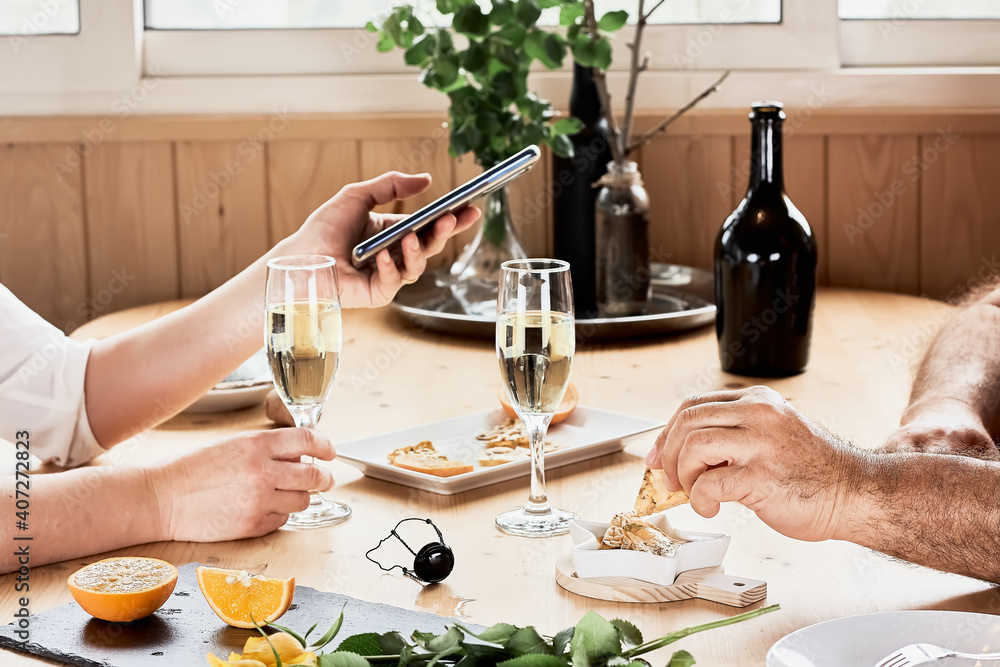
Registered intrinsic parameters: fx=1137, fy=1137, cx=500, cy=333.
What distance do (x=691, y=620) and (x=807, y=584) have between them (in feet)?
0.37

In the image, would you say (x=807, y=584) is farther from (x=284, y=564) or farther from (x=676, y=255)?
(x=676, y=255)

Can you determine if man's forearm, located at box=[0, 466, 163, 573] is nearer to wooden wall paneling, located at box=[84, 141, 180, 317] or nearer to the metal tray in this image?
the metal tray

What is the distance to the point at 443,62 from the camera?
1.74m

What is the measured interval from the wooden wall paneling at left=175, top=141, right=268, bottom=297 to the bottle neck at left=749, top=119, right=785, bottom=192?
107cm

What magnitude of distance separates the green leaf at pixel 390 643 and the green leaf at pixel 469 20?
1201 mm

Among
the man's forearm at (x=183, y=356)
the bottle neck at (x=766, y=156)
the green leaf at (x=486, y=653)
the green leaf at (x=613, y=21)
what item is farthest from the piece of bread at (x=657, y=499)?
the green leaf at (x=613, y=21)

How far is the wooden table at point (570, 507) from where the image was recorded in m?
0.83

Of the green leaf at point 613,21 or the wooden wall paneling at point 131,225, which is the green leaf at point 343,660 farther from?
the wooden wall paneling at point 131,225

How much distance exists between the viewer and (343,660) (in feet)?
2.10

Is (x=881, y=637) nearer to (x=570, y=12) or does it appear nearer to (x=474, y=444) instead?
(x=474, y=444)

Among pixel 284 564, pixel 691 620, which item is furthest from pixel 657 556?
pixel 284 564

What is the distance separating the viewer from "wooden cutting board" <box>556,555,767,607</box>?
831mm

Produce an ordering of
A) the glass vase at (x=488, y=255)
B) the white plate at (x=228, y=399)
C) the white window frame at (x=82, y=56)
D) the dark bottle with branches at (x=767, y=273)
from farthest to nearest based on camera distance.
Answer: the white window frame at (x=82, y=56)
the glass vase at (x=488, y=255)
the dark bottle with branches at (x=767, y=273)
the white plate at (x=228, y=399)

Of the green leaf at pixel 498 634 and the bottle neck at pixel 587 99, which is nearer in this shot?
the green leaf at pixel 498 634
